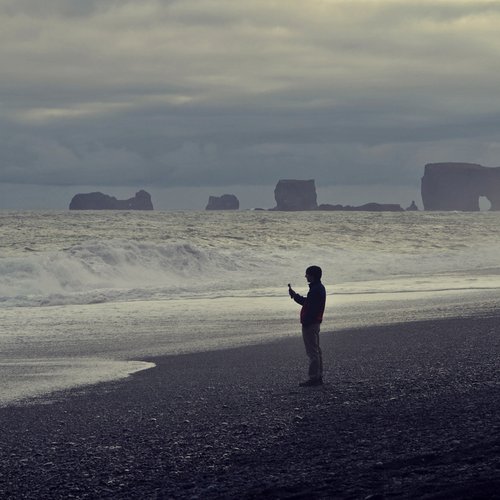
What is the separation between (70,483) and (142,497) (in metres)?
0.79

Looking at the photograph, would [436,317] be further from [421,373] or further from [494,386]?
[494,386]

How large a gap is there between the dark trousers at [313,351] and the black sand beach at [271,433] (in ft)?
1.03

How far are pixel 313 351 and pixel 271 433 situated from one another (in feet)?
9.48

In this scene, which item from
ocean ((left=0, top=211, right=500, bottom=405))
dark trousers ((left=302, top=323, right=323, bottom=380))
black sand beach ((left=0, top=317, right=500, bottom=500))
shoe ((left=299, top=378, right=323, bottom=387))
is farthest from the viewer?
ocean ((left=0, top=211, right=500, bottom=405))

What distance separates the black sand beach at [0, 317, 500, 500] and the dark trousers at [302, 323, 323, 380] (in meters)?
0.31

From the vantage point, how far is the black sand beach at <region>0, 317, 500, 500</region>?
7.11 m

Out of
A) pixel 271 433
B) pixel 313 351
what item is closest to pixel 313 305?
pixel 313 351

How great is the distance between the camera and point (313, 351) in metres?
11.7

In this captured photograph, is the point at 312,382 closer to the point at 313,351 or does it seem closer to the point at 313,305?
the point at 313,351

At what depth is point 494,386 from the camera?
10.3 m

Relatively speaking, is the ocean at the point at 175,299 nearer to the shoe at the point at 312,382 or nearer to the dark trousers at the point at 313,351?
the dark trousers at the point at 313,351

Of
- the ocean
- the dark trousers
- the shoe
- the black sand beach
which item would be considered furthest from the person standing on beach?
the ocean

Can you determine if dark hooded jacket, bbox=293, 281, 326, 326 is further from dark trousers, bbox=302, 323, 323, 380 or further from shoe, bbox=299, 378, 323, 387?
shoe, bbox=299, 378, 323, 387

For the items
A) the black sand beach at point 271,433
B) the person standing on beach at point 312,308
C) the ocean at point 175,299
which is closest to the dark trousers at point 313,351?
the person standing on beach at point 312,308
